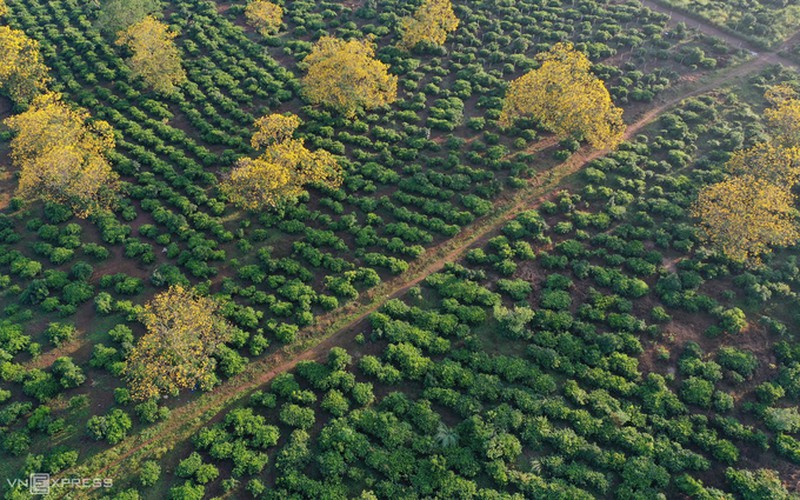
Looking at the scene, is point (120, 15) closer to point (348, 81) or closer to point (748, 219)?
point (348, 81)

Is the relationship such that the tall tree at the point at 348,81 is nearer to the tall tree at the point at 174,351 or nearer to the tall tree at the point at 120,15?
the tall tree at the point at 120,15

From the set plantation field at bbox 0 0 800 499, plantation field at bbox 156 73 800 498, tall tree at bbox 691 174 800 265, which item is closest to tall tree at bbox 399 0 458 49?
plantation field at bbox 0 0 800 499

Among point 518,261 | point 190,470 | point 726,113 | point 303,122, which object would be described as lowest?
point 190,470

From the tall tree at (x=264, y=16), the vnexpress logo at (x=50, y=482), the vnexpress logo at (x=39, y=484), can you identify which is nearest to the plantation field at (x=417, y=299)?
the vnexpress logo at (x=50, y=482)

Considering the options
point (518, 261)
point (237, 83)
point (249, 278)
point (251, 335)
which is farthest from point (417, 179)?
point (237, 83)

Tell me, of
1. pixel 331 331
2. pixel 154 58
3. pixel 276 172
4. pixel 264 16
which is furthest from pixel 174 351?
pixel 264 16

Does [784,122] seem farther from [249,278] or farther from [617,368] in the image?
[249,278]
